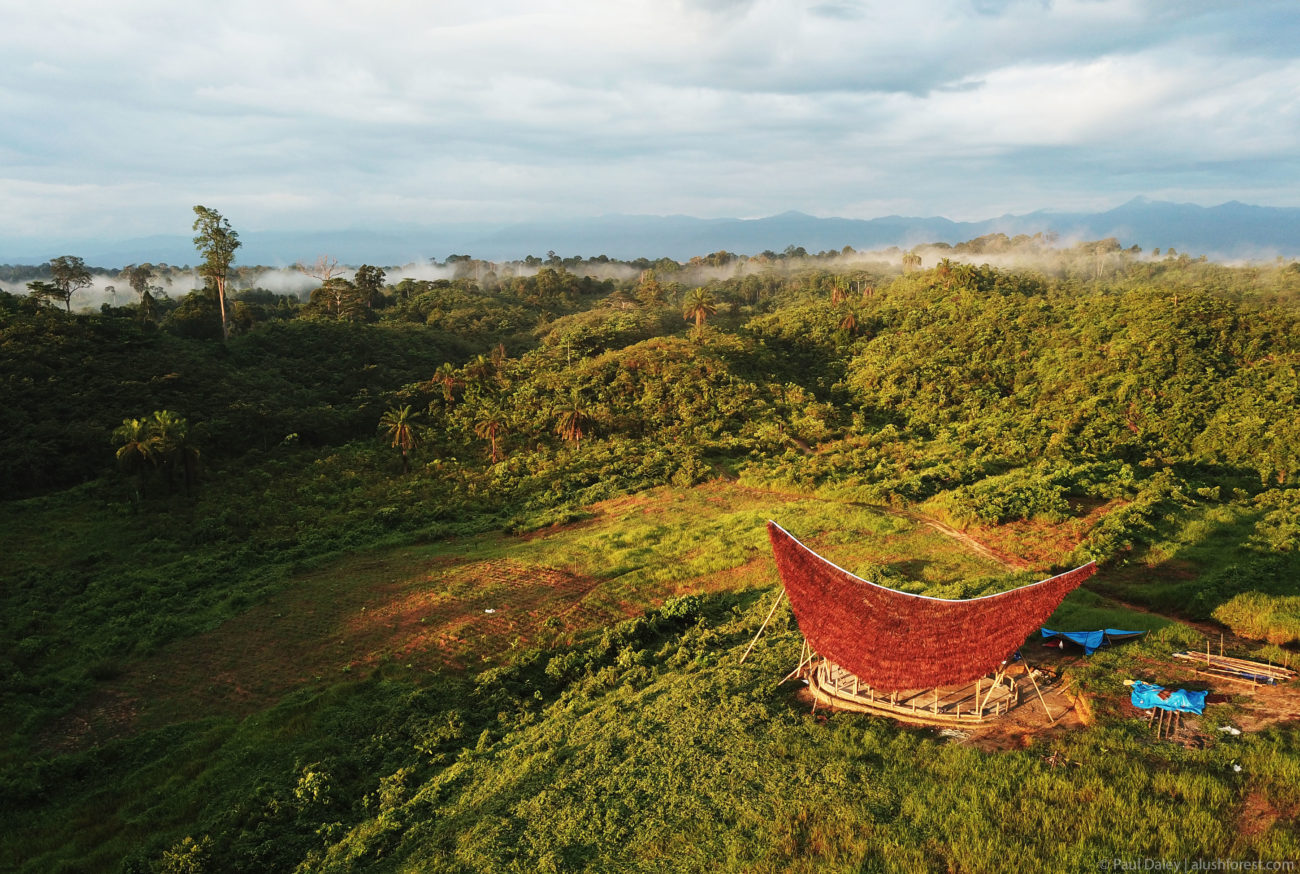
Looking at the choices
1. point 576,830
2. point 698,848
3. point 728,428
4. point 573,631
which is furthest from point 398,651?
point 728,428

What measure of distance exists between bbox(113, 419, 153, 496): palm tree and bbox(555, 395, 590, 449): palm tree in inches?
767

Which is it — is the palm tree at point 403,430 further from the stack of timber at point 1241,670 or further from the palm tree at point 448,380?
the stack of timber at point 1241,670

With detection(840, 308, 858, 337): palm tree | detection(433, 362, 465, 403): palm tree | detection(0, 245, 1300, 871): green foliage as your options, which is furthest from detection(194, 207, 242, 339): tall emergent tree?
detection(840, 308, 858, 337): palm tree

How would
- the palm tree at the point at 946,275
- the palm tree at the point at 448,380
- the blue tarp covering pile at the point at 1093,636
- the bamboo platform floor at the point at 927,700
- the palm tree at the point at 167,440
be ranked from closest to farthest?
the bamboo platform floor at the point at 927,700 < the blue tarp covering pile at the point at 1093,636 < the palm tree at the point at 167,440 < the palm tree at the point at 448,380 < the palm tree at the point at 946,275

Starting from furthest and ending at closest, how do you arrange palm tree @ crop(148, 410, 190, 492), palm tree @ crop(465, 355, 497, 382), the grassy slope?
1. palm tree @ crop(465, 355, 497, 382)
2. palm tree @ crop(148, 410, 190, 492)
3. the grassy slope

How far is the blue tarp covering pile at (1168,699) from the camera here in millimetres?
12648

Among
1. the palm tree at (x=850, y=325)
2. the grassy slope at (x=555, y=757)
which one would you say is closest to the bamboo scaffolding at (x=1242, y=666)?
the grassy slope at (x=555, y=757)

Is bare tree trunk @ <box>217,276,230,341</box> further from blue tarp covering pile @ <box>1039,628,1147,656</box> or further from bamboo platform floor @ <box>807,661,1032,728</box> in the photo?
blue tarp covering pile @ <box>1039,628,1147,656</box>

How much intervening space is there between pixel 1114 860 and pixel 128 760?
63.7 ft

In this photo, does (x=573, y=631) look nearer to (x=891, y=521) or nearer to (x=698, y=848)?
(x=698, y=848)

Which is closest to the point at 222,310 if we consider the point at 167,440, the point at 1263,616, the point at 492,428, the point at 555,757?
Result: the point at 167,440

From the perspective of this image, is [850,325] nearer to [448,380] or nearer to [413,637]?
[448,380]

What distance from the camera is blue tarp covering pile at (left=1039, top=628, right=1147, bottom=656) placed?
1562cm

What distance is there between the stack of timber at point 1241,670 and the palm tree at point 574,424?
29382 millimetres
